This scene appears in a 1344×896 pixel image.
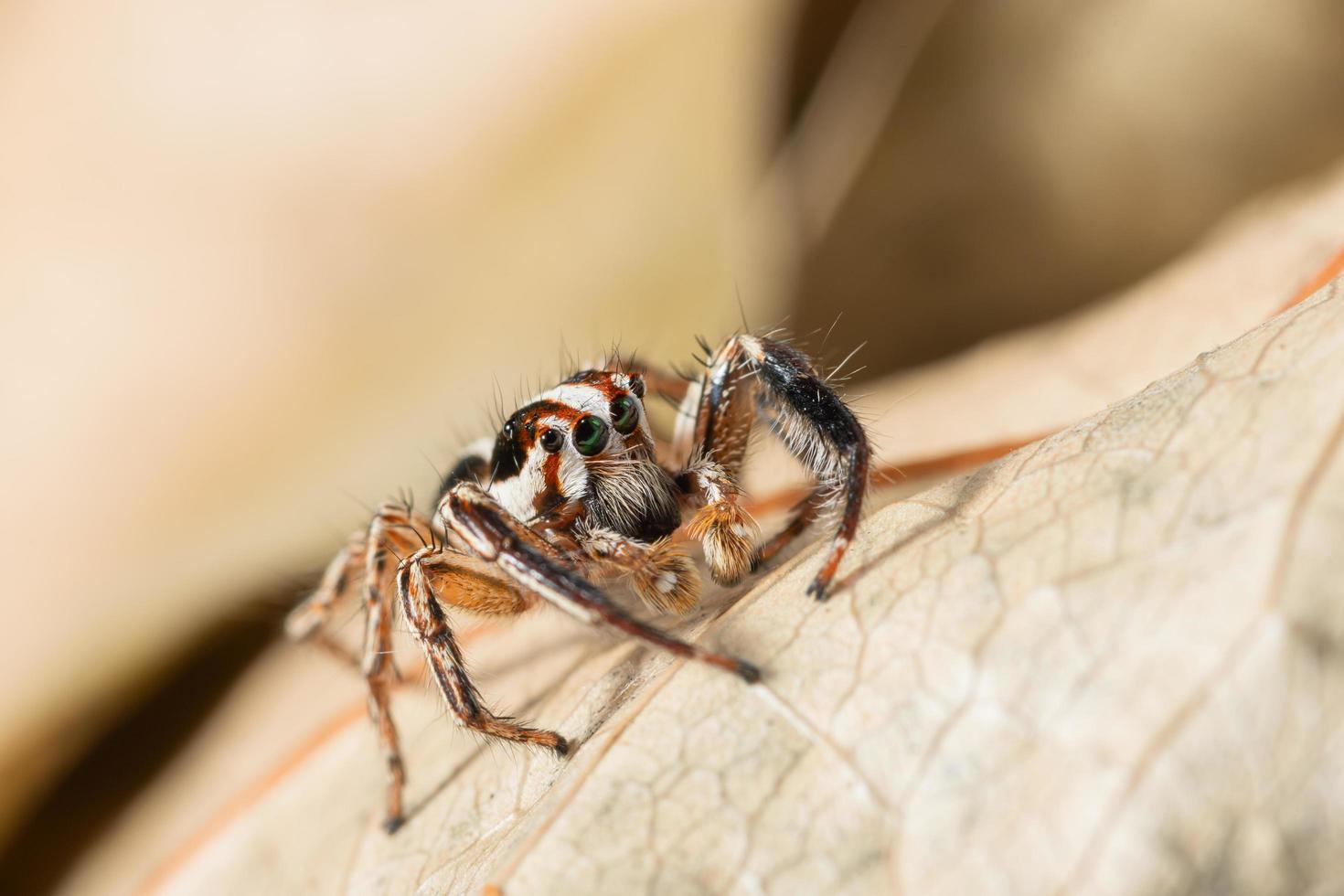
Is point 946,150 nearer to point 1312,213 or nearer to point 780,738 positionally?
point 1312,213

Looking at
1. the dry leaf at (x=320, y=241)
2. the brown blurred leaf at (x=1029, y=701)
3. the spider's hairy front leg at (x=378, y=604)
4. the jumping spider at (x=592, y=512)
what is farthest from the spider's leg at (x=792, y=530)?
the dry leaf at (x=320, y=241)

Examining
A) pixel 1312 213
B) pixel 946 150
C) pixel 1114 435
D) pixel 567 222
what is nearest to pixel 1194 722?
pixel 1114 435

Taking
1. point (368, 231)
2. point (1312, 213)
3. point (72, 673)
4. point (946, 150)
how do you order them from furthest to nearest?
point (368, 231)
point (946, 150)
point (72, 673)
point (1312, 213)

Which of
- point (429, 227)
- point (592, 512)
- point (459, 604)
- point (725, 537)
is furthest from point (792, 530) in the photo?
point (429, 227)

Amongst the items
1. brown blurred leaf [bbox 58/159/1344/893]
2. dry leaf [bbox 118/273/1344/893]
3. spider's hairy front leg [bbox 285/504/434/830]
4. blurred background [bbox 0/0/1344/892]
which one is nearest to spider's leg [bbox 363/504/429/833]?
spider's hairy front leg [bbox 285/504/434/830]

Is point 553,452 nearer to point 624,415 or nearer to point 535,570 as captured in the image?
point 624,415

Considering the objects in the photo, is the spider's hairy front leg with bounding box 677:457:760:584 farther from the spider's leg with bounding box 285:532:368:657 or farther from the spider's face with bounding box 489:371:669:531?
the spider's leg with bounding box 285:532:368:657

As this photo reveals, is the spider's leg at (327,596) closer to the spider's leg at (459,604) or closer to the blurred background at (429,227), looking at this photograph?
the blurred background at (429,227)
